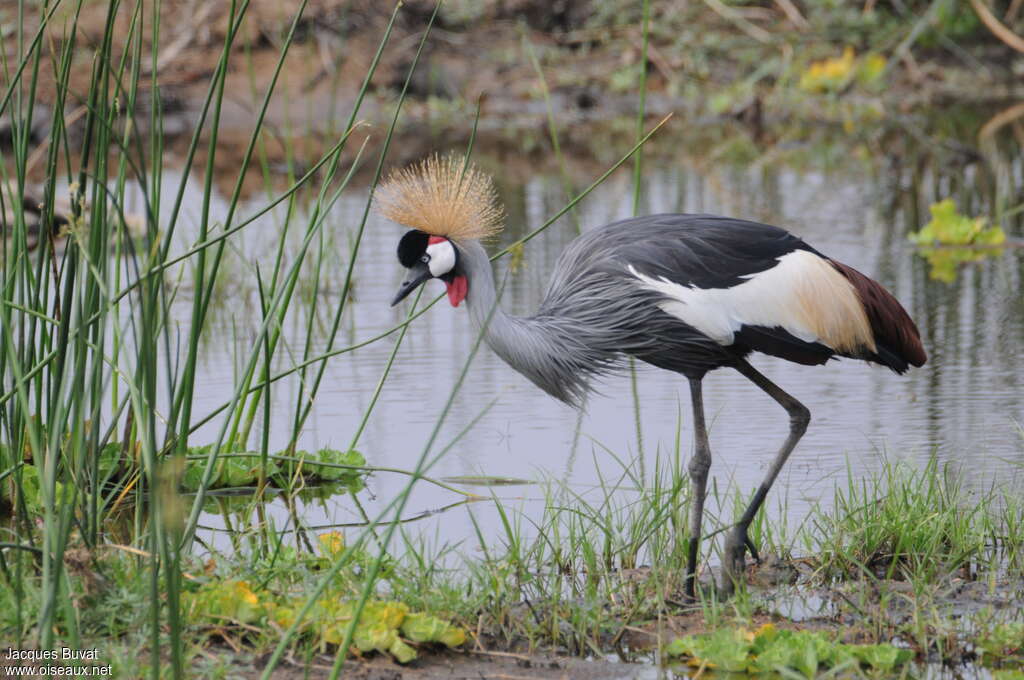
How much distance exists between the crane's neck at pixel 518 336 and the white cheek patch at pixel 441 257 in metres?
0.03

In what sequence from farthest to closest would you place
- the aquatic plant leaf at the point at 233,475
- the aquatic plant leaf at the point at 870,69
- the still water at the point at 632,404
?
the aquatic plant leaf at the point at 870,69
the aquatic plant leaf at the point at 233,475
the still water at the point at 632,404

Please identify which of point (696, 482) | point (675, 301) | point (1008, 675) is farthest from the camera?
point (675, 301)

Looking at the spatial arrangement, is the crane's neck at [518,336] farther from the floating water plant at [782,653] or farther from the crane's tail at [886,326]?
the floating water plant at [782,653]

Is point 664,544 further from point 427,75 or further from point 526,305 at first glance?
point 427,75

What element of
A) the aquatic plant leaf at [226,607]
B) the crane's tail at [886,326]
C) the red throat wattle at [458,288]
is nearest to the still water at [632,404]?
the crane's tail at [886,326]

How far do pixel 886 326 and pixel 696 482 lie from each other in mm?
707

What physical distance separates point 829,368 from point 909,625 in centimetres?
287

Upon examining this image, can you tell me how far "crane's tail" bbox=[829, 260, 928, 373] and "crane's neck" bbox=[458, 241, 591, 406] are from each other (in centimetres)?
78

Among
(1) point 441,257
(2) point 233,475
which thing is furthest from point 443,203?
(2) point 233,475

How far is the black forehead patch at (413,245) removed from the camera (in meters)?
4.10

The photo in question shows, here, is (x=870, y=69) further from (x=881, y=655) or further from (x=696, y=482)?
(x=881, y=655)

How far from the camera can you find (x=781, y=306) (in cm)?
403

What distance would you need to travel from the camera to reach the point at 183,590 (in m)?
3.17

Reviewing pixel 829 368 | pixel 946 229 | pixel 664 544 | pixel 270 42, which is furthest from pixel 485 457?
pixel 270 42
